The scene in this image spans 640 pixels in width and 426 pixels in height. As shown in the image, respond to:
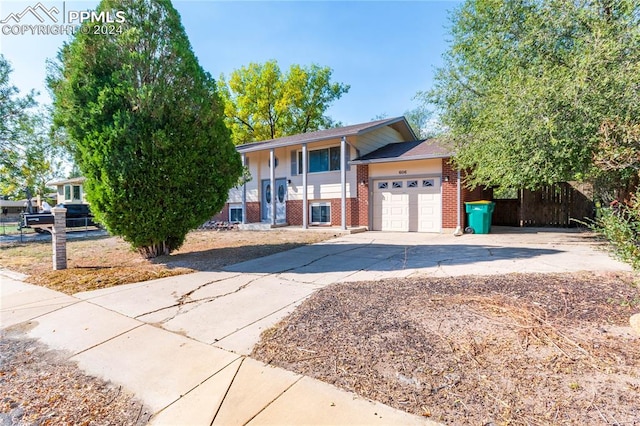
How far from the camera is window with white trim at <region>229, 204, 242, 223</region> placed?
17359 millimetres

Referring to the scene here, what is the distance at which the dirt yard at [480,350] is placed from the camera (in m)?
1.96

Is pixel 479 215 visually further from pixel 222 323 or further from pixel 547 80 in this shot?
pixel 222 323

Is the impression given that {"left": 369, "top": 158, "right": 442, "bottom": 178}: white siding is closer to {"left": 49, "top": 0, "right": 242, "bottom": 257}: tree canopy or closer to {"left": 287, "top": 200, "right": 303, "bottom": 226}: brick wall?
{"left": 287, "top": 200, "right": 303, "bottom": 226}: brick wall

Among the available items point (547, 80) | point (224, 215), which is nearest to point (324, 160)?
point (224, 215)

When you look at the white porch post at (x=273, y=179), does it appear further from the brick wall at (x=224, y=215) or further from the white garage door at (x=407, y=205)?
the white garage door at (x=407, y=205)

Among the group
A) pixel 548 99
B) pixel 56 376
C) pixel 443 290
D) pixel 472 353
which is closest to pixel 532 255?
pixel 548 99

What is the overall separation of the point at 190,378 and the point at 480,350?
2427 millimetres

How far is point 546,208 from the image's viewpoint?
13234 mm

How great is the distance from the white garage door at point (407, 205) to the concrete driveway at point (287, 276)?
315 centimetres

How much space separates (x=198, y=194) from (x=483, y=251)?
22.6 ft

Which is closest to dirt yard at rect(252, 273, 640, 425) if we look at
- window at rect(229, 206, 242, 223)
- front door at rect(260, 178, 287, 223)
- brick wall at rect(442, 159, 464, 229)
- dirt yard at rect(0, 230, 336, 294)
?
dirt yard at rect(0, 230, 336, 294)

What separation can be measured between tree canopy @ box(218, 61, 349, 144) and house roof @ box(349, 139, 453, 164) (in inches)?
606

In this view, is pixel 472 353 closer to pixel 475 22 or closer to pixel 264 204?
pixel 475 22

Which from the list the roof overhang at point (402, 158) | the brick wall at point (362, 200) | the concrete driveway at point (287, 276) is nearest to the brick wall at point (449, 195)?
the roof overhang at point (402, 158)
